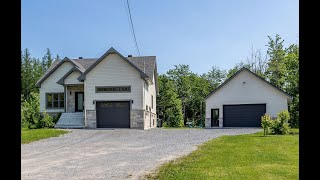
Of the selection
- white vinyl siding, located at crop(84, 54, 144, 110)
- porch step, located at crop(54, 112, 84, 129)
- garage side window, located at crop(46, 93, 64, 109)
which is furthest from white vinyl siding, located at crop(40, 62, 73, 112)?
white vinyl siding, located at crop(84, 54, 144, 110)

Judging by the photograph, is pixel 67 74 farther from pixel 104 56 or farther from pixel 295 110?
pixel 295 110

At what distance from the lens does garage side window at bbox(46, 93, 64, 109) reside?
29.6 meters

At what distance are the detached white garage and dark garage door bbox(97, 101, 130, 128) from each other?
870 cm

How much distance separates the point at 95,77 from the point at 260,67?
25958 millimetres

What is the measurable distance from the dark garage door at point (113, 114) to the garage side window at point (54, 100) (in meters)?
5.59

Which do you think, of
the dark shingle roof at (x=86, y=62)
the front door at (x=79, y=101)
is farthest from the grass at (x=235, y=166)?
the dark shingle roof at (x=86, y=62)

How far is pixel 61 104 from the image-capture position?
97.2 feet

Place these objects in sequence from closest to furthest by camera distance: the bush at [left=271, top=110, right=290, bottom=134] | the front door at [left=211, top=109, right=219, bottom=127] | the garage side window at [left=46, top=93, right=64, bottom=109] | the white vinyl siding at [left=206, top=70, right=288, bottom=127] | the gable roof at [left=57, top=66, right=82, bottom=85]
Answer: the bush at [left=271, top=110, right=290, bottom=134] < the white vinyl siding at [left=206, top=70, right=288, bottom=127] < the gable roof at [left=57, top=66, right=82, bottom=85] < the garage side window at [left=46, top=93, right=64, bottom=109] < the front door at [left=211, top=109, right=219, bottom=127]

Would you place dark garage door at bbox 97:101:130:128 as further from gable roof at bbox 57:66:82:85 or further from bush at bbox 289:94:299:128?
bush at bbox 289:94:299:128

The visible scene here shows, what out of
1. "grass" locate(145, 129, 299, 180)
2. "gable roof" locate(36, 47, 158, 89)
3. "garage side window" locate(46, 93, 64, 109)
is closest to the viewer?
"grass" locate(145, 129, 299, 180)

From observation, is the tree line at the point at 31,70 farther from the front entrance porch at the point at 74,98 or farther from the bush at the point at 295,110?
the bush at the point at 295,110

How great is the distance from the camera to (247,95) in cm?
2852
